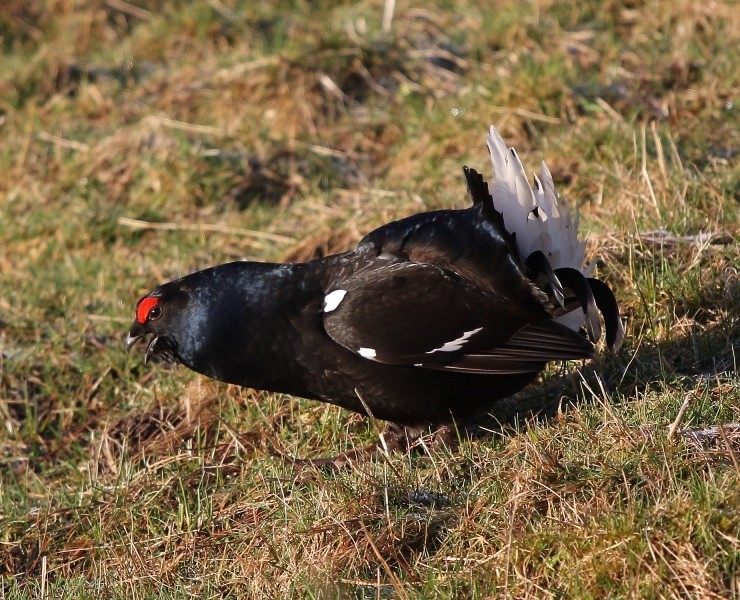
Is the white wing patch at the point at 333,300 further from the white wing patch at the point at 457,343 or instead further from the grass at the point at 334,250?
the grass at the point at 334,250

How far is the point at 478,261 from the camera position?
13.2 feet

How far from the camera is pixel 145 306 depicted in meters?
4.36

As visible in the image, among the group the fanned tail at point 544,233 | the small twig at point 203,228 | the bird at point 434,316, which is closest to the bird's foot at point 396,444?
the bird at point 434,316

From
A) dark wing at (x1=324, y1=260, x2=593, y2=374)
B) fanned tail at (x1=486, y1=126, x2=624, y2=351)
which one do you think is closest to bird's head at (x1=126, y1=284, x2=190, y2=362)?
dark wing at (x1=324, y1=260, x2=593, y2=374)

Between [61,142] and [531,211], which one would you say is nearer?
[531,211]

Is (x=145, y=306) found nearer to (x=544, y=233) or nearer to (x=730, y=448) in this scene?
(x=544, y=233)

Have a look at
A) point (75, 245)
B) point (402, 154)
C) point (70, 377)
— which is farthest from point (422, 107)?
point (70, 377)

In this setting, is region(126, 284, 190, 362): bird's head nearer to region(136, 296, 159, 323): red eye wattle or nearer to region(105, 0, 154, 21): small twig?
region(136, 296, 159, 323): red eye wattle

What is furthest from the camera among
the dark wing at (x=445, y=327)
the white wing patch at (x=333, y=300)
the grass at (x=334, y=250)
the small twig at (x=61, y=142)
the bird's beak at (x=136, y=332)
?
the small twig at (x=61, y=142)

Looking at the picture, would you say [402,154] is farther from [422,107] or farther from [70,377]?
[70,377]

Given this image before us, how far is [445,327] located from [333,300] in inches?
17.9

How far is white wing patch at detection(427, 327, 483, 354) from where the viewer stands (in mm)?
3988

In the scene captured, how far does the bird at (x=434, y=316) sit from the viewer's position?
398 centimetres

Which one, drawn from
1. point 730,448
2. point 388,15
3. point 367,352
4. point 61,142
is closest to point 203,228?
point 61,142
